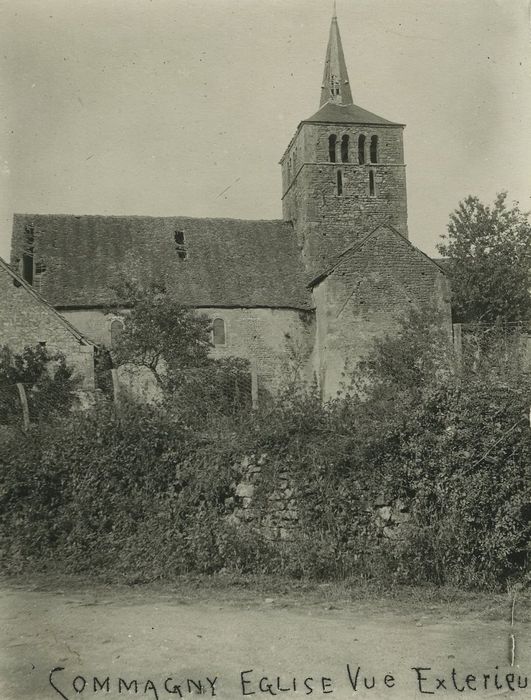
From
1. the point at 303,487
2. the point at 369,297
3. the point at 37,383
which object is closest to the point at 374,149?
the point at 369,297

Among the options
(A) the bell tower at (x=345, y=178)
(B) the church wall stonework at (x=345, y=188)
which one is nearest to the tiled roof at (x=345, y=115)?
(A) the bell tower at (x=345, y=178)

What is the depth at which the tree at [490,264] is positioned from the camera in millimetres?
37781

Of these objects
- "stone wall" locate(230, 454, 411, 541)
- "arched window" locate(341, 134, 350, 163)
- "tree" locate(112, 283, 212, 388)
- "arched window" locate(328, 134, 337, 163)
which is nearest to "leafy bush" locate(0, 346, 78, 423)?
"tree" locate(112, 283, 212, 388)

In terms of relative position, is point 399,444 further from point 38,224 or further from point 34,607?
point 38,224

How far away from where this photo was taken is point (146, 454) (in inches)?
382

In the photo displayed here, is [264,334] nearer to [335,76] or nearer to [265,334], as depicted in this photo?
[265,334]

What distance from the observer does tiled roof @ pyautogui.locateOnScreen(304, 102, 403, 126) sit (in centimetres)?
3638

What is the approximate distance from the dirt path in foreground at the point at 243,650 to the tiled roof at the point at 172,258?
921 inches

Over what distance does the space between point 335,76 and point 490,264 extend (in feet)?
46.8

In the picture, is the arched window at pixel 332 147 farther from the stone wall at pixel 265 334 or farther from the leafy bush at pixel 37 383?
the leafy bush at pixel 37 383

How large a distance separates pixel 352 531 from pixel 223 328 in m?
22.3

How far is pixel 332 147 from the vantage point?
3647 cm

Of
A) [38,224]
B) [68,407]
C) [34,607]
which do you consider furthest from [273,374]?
[34,607]

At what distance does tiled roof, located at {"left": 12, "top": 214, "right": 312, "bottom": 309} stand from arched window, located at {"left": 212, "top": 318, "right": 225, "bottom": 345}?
838 mm
